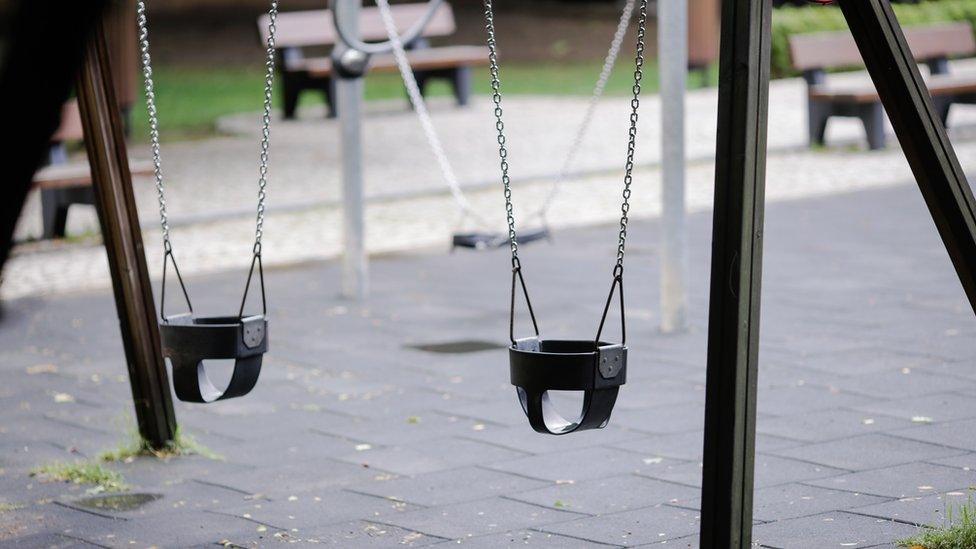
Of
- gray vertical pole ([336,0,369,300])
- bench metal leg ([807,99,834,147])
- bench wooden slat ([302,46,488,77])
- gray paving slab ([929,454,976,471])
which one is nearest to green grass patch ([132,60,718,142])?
bench wooden slat ([302,46,488,77])

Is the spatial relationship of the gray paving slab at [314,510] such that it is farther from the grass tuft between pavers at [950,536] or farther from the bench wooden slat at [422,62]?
the bench wooden slat at [422,62]

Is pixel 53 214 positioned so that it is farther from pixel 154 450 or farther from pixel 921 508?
pixel 921 508

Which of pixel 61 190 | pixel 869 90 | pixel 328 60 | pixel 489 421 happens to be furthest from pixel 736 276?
pixel 328 60

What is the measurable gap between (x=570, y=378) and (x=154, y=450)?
2164 millimetres

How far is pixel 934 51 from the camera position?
16047mm

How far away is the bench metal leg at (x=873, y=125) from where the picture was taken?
45.5 feet

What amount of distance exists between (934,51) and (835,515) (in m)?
12.8

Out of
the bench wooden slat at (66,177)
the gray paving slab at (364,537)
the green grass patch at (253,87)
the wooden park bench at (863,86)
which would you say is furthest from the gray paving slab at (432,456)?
the green grass patch at (253,87)

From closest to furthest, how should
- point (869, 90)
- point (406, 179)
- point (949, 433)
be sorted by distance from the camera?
1. point (949, 433)
2. point (406, 179)
3. point (869, 90)

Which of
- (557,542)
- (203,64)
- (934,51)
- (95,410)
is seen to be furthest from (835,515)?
(203,64)

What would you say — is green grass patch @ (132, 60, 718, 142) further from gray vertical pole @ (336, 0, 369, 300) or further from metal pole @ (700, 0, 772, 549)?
metal pole @ (700, 0, 772, 549)

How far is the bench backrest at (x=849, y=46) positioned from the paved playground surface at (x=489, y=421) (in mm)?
6368

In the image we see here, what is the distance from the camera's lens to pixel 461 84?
1850 centimetres

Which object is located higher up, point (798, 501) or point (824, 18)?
point (824, 18)
